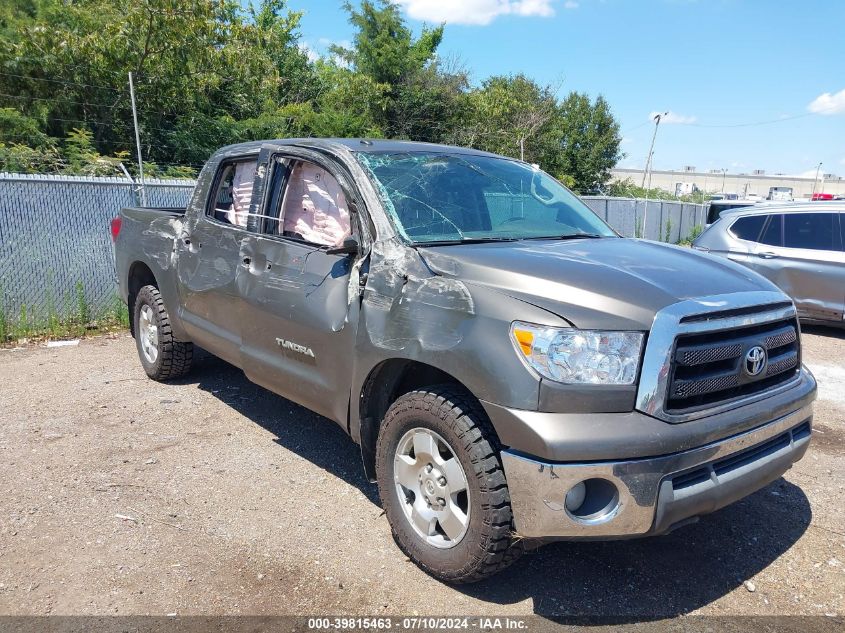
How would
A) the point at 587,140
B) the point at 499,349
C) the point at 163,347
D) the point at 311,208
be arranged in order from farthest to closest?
1. the point at 587,140
2. the point at 163,347
3. the point at 311,208
4. the point at 499,349

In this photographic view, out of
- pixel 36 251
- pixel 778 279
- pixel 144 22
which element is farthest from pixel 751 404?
pixel 144 22

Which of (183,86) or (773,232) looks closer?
(773,232)

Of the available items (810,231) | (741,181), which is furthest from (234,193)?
(741,181)

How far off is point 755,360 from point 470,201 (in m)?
1.72

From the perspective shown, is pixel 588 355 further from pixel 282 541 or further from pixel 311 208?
pixel 311 208

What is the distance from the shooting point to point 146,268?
5.84 meters

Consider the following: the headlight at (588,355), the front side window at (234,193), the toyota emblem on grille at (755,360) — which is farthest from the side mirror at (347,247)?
the toyota emblem on grille at (755,360)

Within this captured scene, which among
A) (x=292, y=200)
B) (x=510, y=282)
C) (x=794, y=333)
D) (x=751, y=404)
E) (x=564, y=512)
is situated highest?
(x=292, y=200)

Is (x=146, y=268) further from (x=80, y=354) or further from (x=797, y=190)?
(x=797, y=190)

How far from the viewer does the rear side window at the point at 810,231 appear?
8.23 meters

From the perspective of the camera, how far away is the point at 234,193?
188 inches

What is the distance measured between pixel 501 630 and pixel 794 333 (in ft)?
6.32

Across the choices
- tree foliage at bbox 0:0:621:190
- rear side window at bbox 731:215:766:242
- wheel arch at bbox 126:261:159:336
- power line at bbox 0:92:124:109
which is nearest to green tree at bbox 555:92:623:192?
tree foliage at bbox 0:0:621:190

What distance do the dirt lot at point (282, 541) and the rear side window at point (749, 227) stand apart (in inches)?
171
